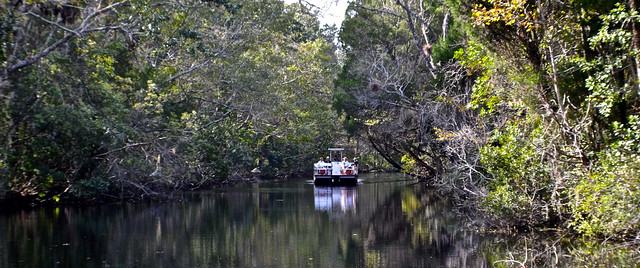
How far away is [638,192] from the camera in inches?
459

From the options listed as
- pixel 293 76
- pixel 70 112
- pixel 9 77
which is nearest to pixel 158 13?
pixel 70 112

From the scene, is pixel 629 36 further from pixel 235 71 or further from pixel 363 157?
pixel 363 157

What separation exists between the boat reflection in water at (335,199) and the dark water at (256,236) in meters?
0.07

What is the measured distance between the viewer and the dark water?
13922 millimetres

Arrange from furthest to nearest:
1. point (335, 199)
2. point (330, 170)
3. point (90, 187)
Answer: point (330, 170) → point (335, 199) → point (90, 187)

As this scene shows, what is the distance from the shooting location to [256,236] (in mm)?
17797

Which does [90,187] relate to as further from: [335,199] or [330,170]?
[330,170]

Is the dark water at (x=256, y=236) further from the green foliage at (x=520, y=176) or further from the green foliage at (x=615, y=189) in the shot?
the green foliage at (x=615, y=189)

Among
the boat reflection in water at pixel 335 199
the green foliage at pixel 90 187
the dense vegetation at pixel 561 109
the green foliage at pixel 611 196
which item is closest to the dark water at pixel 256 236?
the boat reflection in water at pixel 335 199

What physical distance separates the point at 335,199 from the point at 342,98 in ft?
22.8

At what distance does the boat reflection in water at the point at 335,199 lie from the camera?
82.5 ft

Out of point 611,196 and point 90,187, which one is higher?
point 611,196

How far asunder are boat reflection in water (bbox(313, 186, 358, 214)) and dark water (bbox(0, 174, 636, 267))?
75 mm

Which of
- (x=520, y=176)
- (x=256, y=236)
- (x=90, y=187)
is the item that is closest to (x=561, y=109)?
(x=520, y=176)
